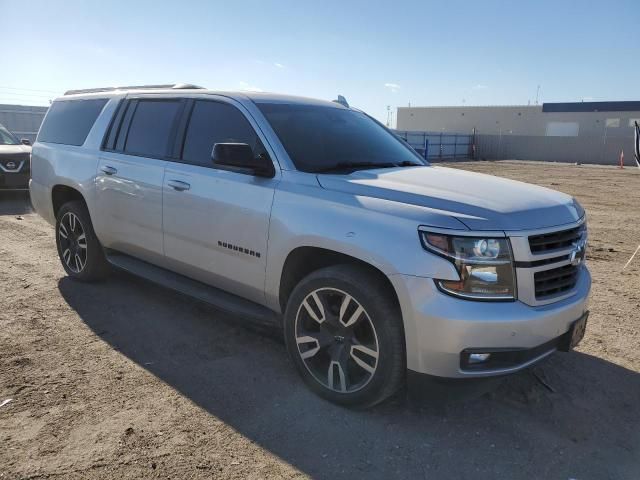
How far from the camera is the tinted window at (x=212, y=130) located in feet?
12.6

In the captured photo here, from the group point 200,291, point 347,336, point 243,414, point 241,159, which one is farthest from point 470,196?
point 200,291

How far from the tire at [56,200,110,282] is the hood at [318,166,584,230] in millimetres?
2931

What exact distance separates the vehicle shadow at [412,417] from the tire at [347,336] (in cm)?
18

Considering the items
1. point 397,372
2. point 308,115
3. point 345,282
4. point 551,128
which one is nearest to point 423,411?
point 397,372

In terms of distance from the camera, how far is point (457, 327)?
2670 mm

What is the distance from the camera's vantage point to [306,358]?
11.1ft

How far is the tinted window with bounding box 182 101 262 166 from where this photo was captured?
12.6ft

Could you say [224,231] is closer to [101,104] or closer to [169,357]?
[169,357]

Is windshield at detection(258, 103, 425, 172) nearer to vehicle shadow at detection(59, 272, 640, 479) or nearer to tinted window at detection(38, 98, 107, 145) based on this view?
vehicle shadow at detection(59, 272, 640, 479)

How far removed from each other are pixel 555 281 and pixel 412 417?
115 centimetres

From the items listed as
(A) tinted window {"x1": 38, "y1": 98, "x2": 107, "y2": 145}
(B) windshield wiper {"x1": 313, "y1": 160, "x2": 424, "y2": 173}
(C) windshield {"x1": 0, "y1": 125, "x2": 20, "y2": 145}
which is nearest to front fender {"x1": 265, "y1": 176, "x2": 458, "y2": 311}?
(B) windshield wiper {"x1": 313, "y1": 160, "x2": 424, "y2": 173}

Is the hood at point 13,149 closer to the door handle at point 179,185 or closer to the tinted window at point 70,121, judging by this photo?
the tinted window at point 70,121

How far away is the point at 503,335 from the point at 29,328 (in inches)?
145

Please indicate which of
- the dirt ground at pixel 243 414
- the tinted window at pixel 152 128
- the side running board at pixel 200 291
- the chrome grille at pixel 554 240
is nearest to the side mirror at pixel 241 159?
the side running board at pixel 200 291
